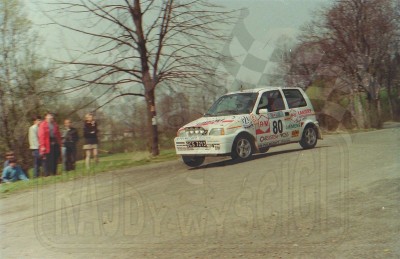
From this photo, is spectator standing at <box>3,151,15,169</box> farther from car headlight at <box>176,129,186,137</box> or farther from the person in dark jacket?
car headlight at <box>176,129,186,137</box>

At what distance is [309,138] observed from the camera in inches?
499

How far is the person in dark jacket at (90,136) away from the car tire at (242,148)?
465 centimetres

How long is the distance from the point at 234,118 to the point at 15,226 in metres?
5.44

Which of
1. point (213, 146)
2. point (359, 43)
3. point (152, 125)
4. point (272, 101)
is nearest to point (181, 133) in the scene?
point (213, 146)

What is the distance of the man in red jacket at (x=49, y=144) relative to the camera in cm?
1295

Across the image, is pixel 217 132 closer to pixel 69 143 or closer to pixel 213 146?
pixel 213 146

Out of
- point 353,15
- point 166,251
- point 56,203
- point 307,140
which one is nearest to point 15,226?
point 56,203

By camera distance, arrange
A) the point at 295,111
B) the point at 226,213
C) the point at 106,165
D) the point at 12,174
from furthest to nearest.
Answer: the point at 12,174 → the point at 106,165 → the point at 295,111 → the point at 226,213

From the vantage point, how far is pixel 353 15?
2306cm

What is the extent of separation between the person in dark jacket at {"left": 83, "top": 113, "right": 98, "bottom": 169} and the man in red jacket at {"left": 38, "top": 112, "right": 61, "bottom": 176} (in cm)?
80

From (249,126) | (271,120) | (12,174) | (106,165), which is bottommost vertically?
(12,174)

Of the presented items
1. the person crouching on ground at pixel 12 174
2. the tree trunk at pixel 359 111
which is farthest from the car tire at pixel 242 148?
the tree trunk at pixel 359 111

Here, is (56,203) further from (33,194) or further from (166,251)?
(166,251)

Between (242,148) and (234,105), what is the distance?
1.30m
